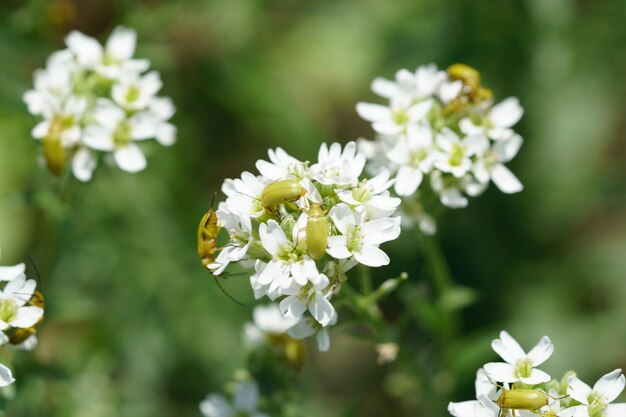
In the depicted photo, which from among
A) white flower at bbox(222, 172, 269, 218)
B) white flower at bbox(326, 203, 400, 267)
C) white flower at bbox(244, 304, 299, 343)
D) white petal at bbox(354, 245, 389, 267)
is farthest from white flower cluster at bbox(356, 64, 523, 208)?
white flower at bbox(244, 304, 299, 343)

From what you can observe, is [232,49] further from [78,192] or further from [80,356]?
[80,356]

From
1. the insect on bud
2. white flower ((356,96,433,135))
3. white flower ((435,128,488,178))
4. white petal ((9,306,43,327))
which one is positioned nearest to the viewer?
white petal ((9,306,43,327))

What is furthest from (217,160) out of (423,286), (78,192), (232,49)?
(423,286)

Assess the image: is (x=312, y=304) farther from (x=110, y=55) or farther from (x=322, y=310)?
(x=110, y=55)

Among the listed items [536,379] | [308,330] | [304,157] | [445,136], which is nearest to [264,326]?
[308,330]

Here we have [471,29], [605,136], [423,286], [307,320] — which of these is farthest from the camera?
[605,136]

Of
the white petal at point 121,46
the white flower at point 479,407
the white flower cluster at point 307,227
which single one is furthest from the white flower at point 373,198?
the white petal at point 121,46

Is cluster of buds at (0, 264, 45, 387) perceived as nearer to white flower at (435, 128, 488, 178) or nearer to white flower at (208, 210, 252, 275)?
white flower at (208, 210, 252, 275)
